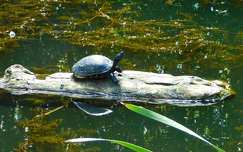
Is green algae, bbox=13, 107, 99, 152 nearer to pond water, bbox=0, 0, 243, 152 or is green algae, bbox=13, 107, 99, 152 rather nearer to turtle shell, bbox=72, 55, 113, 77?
pond water, bbox=0, 0, 243, 152

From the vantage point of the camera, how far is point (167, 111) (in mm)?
4348

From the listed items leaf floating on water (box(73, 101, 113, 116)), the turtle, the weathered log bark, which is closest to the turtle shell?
the turtle

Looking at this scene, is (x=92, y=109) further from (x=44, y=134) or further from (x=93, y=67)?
(x=44, y=134)

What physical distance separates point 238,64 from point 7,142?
3542 millimetres

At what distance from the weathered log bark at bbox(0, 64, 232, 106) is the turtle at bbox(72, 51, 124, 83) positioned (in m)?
0.08

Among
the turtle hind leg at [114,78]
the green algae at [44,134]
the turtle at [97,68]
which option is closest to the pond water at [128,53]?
the green algae at [44,134]

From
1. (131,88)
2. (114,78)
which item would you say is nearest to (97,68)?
(114,78)

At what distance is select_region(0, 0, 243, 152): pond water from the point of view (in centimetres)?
381

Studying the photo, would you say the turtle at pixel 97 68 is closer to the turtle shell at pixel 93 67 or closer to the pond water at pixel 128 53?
the turtle shell at pixel 93 67

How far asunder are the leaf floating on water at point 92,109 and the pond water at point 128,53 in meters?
0.08

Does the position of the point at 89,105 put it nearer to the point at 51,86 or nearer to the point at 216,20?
the point at 51,86

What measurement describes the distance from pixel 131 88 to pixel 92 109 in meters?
0.55

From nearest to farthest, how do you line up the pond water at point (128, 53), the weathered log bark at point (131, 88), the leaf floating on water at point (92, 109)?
1. the pond water at point (128, 53)
2. the leaf floating on water at point (92, 109)
3. the weathered log bark at point (131, 88)

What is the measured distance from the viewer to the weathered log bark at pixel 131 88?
450 cm
